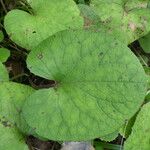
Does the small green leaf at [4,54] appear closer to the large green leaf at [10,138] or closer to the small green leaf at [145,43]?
the large green leaf at [10,138]

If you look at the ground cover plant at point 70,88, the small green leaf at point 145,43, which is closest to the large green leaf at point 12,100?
the ground cover plant at point 70,88

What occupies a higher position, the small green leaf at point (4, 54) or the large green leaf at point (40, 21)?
the large green leaf at point (40, 21)

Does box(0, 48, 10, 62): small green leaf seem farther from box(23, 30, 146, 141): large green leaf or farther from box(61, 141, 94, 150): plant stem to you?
box(61, 141, 94, 150): plant stem

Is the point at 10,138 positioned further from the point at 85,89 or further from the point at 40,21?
the point at 40,21

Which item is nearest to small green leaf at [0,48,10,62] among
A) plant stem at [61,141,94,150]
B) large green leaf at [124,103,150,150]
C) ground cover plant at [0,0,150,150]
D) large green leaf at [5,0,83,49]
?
ground cover plant at [0,0,150,150]

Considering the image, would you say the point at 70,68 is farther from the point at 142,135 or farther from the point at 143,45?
the point at 143,45

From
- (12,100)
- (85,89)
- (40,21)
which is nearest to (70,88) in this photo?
(85,89)


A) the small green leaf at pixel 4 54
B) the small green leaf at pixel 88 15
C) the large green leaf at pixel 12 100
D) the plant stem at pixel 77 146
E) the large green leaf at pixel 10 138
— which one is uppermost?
the small green leaf at pixel 88 15

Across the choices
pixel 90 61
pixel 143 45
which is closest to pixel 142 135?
pixel 90 61
